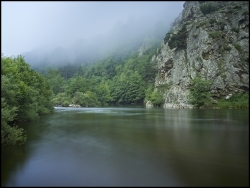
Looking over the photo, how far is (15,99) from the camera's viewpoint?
87.5ft

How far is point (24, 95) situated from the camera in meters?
33.8

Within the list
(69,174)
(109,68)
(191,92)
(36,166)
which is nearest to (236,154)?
(69,174)

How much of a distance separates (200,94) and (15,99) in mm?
56291

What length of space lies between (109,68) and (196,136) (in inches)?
6188

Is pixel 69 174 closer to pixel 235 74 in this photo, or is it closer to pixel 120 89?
pixel 235 74

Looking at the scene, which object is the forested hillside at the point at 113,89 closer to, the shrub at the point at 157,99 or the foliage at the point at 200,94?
the shrub at the point at 157,99

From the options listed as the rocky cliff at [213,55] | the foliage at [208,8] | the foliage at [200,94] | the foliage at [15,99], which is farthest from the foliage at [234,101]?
the foliage at [15,99]

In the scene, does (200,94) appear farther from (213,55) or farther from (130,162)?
(130,162)

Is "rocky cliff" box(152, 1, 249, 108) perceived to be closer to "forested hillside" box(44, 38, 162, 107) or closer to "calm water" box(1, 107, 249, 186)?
"forested hillside" box(44, 38, 162, 107)

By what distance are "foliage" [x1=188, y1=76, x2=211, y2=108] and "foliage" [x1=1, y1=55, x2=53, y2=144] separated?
143ft

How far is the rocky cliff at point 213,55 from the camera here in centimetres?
6800

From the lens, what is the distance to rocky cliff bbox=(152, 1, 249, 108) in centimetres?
6800

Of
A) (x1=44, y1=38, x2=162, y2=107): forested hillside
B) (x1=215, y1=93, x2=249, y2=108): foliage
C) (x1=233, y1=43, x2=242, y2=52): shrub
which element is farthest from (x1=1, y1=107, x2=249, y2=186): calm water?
(x1=44, y1=38, x2=162, y2=107): forested hillside

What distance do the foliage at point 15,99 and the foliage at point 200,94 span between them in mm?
43476
